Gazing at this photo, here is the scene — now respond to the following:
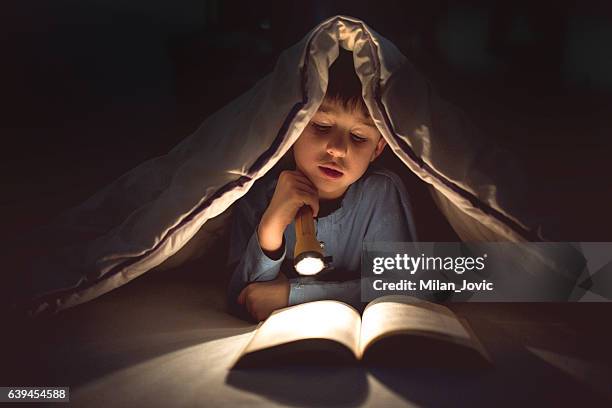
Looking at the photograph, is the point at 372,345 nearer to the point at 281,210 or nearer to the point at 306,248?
the point at 306,248

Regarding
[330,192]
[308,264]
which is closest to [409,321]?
[308,264]

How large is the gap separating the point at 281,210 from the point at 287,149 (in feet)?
0.48

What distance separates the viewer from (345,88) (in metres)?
1.19

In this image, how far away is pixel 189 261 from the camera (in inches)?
57.7

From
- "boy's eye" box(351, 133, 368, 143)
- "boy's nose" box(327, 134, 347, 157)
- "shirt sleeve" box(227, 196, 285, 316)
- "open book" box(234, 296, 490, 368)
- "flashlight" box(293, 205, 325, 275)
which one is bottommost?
"open book" box(234, 296, 490, 368)

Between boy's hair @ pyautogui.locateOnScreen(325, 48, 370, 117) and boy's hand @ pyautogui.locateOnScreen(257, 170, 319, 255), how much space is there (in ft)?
0.62

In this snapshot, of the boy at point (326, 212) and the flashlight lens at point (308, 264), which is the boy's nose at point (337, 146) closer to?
the boy at point (326, 212)

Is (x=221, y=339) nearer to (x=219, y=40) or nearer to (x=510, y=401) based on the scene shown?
(x=510, y=401)

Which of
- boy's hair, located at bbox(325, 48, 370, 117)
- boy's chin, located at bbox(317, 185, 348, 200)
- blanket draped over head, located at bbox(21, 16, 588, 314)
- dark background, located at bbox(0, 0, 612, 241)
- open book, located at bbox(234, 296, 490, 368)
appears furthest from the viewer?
dark background, located at bbox(0, 0, 612, 241)

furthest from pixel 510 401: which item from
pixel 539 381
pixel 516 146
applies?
pixel 516 146

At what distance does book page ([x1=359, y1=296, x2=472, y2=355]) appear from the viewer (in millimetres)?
903

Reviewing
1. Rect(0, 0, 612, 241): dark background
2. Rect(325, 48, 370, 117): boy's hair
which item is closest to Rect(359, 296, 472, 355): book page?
Rect(325, 48, 370, 117): boy's hair

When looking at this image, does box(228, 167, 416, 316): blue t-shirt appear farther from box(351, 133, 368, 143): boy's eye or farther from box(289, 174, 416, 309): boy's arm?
box(351, 133, 368, 143): boy's eye

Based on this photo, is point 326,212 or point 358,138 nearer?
point 358,138
